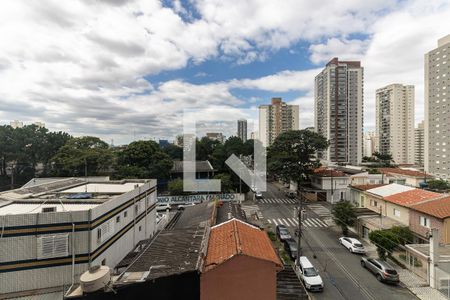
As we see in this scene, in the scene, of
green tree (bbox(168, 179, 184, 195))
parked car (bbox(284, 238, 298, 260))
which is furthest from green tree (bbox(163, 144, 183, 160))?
parked car (bbox(284, 238, 298, 260))

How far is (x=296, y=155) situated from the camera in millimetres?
27109

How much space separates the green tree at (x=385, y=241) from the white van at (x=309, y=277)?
444 cm

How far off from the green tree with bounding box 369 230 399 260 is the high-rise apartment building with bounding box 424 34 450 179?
37707 mm

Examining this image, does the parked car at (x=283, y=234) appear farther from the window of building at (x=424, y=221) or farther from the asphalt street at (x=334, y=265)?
the window of building at (x=424, y=221)

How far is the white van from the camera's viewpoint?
32.9ft

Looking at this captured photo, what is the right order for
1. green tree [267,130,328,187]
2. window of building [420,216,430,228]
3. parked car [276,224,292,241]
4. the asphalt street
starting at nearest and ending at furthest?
the asphalt street → window of building [420,216,430,228] → parked car [276,224,292,241] → green tree [267,130,328,187]

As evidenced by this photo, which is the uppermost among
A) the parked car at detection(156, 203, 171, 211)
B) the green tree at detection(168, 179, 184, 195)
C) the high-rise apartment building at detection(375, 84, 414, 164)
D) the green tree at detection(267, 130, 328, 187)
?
the high-rise apartment building at detection(375, 84, 414, 164)

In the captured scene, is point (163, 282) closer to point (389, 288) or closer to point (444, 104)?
point (389, 288)

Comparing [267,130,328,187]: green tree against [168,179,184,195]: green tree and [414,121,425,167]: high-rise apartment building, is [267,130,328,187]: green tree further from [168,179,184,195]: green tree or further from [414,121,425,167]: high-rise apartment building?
[414,121,425,167]: high-rise apartment building

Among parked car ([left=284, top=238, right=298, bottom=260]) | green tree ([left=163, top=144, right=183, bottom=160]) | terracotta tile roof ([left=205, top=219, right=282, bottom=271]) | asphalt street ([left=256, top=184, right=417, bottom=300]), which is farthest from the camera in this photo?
green tree ([left=163, top=144, right=183, bottom=160])

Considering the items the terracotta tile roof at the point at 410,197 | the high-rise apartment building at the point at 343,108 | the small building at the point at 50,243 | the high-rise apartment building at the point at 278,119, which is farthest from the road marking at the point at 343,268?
the high-rise apartment building at the point at 278,119

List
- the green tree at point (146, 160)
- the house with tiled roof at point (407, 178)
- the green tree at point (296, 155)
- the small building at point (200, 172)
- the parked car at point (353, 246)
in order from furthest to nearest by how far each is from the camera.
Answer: the small building at point (200, 172)
the green tree at point (146, 160)
the house with tiled roof at point (407, 178)
the green tree at point (296, 155)
the parked car at point (353, 246)

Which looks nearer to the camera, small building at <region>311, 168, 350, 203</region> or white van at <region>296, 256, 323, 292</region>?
white van at <region>296, 256, 323, 292</region>

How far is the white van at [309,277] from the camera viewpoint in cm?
1002
